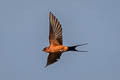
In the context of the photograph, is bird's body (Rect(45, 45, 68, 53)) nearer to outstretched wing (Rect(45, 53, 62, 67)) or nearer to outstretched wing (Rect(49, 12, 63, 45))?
outstretched wing (Rect(49, 12, 63, 45))

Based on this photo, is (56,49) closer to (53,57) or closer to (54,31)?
(54,31)

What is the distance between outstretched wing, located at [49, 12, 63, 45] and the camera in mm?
12570

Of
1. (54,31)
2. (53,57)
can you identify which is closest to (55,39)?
(54,31)

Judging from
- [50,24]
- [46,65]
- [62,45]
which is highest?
[50,24]

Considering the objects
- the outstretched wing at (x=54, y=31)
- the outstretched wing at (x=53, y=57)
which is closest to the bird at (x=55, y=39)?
the outstretched wing at (x=54, y=31)

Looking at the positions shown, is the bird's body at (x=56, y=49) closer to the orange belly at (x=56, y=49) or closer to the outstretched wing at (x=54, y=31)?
the orange belly at (x=56, y=49)

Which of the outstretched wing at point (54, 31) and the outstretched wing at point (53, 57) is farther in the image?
the outstretched wing at point (53, 57)

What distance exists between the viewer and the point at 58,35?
12.8 meters

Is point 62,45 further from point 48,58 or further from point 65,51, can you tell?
point 48,58

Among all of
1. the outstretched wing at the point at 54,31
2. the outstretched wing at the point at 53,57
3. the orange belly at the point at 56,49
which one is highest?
the outstretched wing at the point at 54,31

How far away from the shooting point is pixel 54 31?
41.9 ft

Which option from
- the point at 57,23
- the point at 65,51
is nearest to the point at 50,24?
the point at 57,23

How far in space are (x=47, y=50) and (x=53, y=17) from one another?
55.9 inches

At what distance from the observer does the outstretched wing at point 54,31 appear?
12570 millimetres
